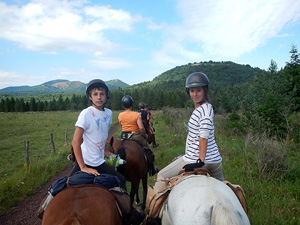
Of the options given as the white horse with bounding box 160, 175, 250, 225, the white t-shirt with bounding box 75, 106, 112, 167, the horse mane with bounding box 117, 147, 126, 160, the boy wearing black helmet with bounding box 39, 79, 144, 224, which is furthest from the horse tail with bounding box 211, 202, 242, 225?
the horse mane with bounding box 117, 147, 126, 160

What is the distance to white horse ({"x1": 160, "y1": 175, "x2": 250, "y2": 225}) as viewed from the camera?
1776 mm

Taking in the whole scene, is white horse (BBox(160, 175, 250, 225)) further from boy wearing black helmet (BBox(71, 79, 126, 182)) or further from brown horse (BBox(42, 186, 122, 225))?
boy wearing black helmet (BBox(71, 79, 126, 182))

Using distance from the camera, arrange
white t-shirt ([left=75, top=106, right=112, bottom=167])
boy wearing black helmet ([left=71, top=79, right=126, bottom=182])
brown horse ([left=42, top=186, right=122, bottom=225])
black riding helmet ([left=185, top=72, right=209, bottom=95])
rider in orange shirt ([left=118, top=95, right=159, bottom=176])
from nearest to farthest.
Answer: brown horse ([left=42, top=186, right=122, bottom=225]) → boy wearing black helmet ([left=71, top=79, right=126, bottom=182]) → white t-shirt ([left=75, top=106, right=112, bottom=167]) → black riding helmet ([left=185, top=72, right=209, bottom=95]) → rider in orange shirt ([left=118, top=95, right=159, bottom=176])

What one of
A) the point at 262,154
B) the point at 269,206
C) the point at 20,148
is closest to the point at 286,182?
the point at 262,154

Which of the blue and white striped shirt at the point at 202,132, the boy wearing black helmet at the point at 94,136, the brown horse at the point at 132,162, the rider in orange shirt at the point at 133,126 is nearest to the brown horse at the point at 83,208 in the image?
the boy wearing black helmet at the point at 94,136

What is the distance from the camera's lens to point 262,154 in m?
6.13

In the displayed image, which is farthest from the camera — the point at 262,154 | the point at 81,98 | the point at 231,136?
the point at 81,98

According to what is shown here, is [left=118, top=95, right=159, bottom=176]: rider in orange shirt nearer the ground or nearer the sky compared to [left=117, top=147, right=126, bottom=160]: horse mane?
nearer the sky

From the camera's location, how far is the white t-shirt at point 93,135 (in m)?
2.99

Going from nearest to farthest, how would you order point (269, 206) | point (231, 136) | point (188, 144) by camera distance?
point (188, 144), point (269, 206), point (231, 136)

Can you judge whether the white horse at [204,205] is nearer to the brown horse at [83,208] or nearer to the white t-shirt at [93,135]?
the brown horse at [83,208]

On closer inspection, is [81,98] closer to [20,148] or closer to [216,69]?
[20,148]

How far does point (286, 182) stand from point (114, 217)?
495 cm

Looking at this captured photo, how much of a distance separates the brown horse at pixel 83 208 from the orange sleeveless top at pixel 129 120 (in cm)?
379
